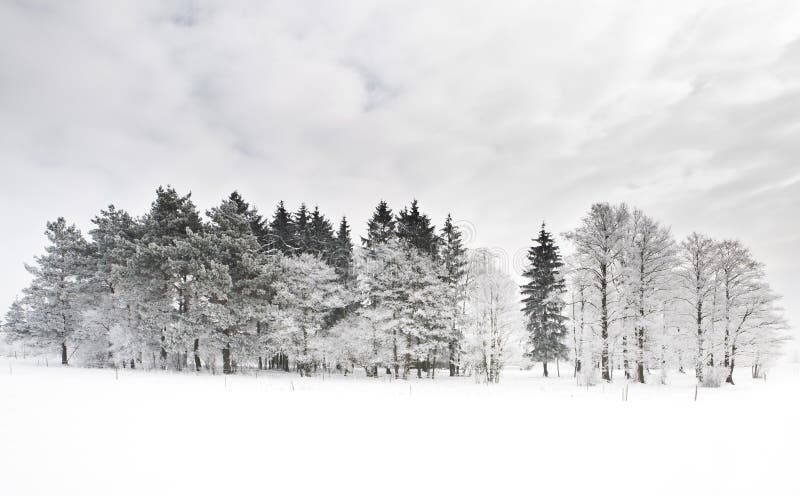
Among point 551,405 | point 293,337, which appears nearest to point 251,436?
point 551,405

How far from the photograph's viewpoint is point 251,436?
8.96 meters

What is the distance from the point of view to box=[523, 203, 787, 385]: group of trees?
26.0 meters

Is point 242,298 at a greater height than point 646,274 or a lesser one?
lesser

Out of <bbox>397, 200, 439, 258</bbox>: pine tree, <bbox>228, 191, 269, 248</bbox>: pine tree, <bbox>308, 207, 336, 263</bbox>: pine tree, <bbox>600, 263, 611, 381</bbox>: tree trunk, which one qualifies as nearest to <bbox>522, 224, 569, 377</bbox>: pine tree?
<bbox>600, 263, 611, 381</bbox>: tree trunk

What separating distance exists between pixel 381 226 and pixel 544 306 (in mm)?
18500

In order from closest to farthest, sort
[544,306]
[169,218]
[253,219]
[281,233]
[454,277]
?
[169,218] < [454,277] < [544,306] < [281,233] < [253,219]

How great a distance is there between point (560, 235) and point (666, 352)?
35.5ft

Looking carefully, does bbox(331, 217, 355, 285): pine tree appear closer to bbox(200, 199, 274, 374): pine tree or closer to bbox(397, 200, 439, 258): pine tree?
bbox(397, 200, 439, 258): pine tree

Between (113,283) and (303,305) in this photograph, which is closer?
(303,305)

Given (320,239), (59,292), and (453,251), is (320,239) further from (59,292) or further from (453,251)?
(59,292)

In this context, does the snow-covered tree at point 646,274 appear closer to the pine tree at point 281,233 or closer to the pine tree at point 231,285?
the pine tree at point 231,285

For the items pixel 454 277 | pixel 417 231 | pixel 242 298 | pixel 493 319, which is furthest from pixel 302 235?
pixel 493 319

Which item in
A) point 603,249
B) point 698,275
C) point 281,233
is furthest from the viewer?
point 281,233

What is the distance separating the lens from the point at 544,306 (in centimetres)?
3731
